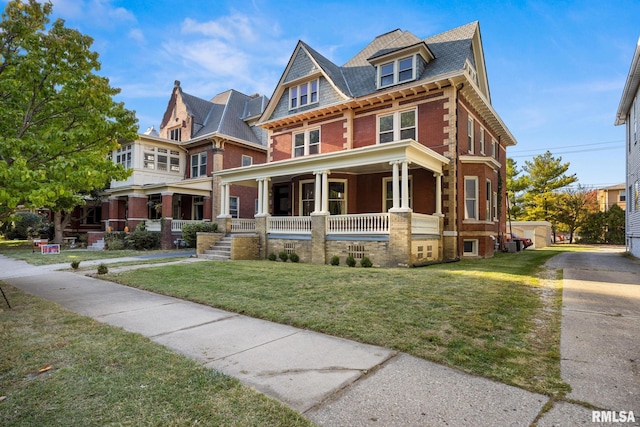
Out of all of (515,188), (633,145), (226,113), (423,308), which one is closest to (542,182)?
(515,188)

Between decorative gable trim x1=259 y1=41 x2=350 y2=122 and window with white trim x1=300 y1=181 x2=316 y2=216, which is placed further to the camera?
window with white trim x1=300 y1=181 x2=316 y2=216

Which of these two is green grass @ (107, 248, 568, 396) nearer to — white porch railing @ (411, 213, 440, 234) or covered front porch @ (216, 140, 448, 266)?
covered front porch @ (216, 140, 448, 266)

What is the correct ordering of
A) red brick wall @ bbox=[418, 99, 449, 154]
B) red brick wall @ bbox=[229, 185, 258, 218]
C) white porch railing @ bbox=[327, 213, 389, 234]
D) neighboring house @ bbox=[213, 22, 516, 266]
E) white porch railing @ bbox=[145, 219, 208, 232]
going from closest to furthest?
white porch railing @ bbox=[327, 213, 389, 234] < neighboring house @ bbox=[213, 22, 516, 266] < red brick wall @ bbox=[418, 99, 449, 154] < white porch railing @ bbox=[145, 219, 208, 232] < red brick wall @ bbox=[229, 185, 258, 218]

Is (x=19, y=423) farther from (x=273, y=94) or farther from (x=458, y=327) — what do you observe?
(x=273, y=94)

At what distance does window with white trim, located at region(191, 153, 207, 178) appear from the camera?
2506 centimetres

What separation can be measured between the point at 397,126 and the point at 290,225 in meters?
6.65

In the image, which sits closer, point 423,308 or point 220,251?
point 423,308

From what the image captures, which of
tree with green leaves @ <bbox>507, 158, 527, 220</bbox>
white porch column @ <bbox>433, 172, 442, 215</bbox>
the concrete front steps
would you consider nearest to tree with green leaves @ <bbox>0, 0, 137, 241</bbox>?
the concrete front steps

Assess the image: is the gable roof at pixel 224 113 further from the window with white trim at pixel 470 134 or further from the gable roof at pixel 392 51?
the window with white trim at pixel 470 134

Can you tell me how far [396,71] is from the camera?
16344 millimetres

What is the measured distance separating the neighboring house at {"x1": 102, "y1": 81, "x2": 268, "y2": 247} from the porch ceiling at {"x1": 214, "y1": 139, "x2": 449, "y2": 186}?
22.5ft

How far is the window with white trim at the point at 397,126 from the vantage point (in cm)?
1573

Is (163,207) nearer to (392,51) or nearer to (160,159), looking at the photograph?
(160,159)

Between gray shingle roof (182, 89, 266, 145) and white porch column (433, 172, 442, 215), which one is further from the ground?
gray shingle roof (182, 89, 266, 145)
